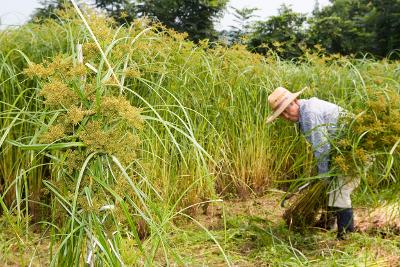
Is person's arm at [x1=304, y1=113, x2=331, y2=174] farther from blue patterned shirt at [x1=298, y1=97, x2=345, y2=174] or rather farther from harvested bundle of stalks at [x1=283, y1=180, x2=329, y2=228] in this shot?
harvested bundle of stalks at [x1=283, y1=180, x2=329, y2=228]

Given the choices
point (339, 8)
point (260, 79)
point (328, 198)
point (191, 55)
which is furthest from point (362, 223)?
point (339, 8)

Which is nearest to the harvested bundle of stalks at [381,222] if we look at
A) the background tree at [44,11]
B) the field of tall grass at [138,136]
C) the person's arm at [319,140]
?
the field of tall grass at [138,136]

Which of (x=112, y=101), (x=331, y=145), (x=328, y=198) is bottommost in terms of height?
(x=328, y=198)

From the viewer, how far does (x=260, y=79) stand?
405cm

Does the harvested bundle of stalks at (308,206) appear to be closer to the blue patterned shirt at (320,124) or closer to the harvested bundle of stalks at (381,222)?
the blue patterned shirt at (320,124)

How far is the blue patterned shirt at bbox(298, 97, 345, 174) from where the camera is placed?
2.84 m

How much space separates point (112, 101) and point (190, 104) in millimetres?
2147

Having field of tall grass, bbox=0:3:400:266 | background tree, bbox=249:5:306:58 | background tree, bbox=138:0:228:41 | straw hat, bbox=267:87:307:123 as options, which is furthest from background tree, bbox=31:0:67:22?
background tree, bbox=249:5:306:58

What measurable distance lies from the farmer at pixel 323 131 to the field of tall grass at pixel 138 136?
132mm

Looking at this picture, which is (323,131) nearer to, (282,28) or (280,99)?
(280,99)

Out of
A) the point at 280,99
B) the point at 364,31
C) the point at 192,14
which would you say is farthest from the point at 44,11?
the point at 364,31

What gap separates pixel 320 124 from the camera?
285cm

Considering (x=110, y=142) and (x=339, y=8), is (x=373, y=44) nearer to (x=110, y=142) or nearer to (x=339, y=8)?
(x=339, y=8)

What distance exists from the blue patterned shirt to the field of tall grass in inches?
4.8
